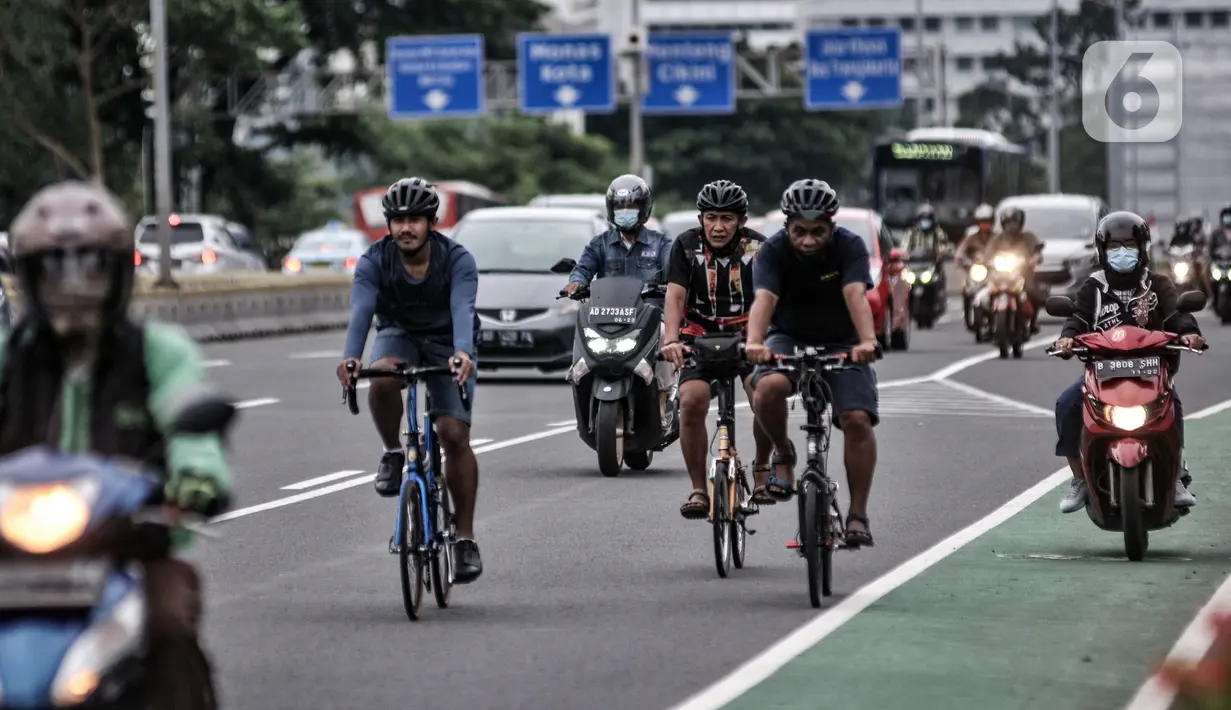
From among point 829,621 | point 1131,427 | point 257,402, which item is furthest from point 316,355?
point 829,621

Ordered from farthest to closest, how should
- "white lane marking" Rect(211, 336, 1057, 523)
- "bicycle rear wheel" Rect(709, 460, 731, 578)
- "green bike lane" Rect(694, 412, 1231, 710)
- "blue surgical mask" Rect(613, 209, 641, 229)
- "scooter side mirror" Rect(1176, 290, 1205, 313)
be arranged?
1. "blue surgical mask" Rect(613, 209, 641, 229)
2. "white lane marking" Rect(211, 336, 1057, 523)
3. "scooter side mirror" Rect(1176, 290, 1205, 313)
4. "bicycle rear wheel" Rect(709, 460, 731, 578)
5. "green bike lane" Rect(694, 412, 1231, 710)

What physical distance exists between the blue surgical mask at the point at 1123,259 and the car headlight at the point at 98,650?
23.3 ft

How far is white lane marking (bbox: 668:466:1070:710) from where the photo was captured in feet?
26.6

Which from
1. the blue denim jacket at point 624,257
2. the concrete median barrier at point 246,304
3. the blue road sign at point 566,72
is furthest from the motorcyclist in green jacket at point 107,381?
the blue road sign at point 566,72

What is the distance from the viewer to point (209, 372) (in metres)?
27.5

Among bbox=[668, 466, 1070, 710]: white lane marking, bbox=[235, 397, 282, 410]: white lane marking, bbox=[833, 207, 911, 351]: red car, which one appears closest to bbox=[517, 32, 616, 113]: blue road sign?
bbox=[833, 207, 911, 351]: red car

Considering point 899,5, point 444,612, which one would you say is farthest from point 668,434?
point 899,5

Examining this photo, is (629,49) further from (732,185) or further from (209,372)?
(732,185)

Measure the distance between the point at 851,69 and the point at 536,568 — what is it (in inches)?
2015

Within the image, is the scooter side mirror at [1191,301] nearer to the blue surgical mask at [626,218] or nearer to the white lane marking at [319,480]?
the blue surgical mask at [626,218]

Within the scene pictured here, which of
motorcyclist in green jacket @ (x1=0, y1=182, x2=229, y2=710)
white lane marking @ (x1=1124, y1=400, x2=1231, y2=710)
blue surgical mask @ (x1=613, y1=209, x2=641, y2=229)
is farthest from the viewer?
blue surgical mask @ (x1=613, y1=209, x2=641, y2=229)

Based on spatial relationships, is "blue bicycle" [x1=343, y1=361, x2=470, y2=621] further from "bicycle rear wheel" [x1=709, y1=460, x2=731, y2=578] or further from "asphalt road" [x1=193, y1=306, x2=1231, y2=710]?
"bicycle rear wheel" [x1=709, y1=460, x2=731, y2=578]

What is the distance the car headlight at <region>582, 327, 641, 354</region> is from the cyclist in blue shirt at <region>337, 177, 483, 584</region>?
557 centimetres

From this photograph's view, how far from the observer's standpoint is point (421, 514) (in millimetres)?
9867
